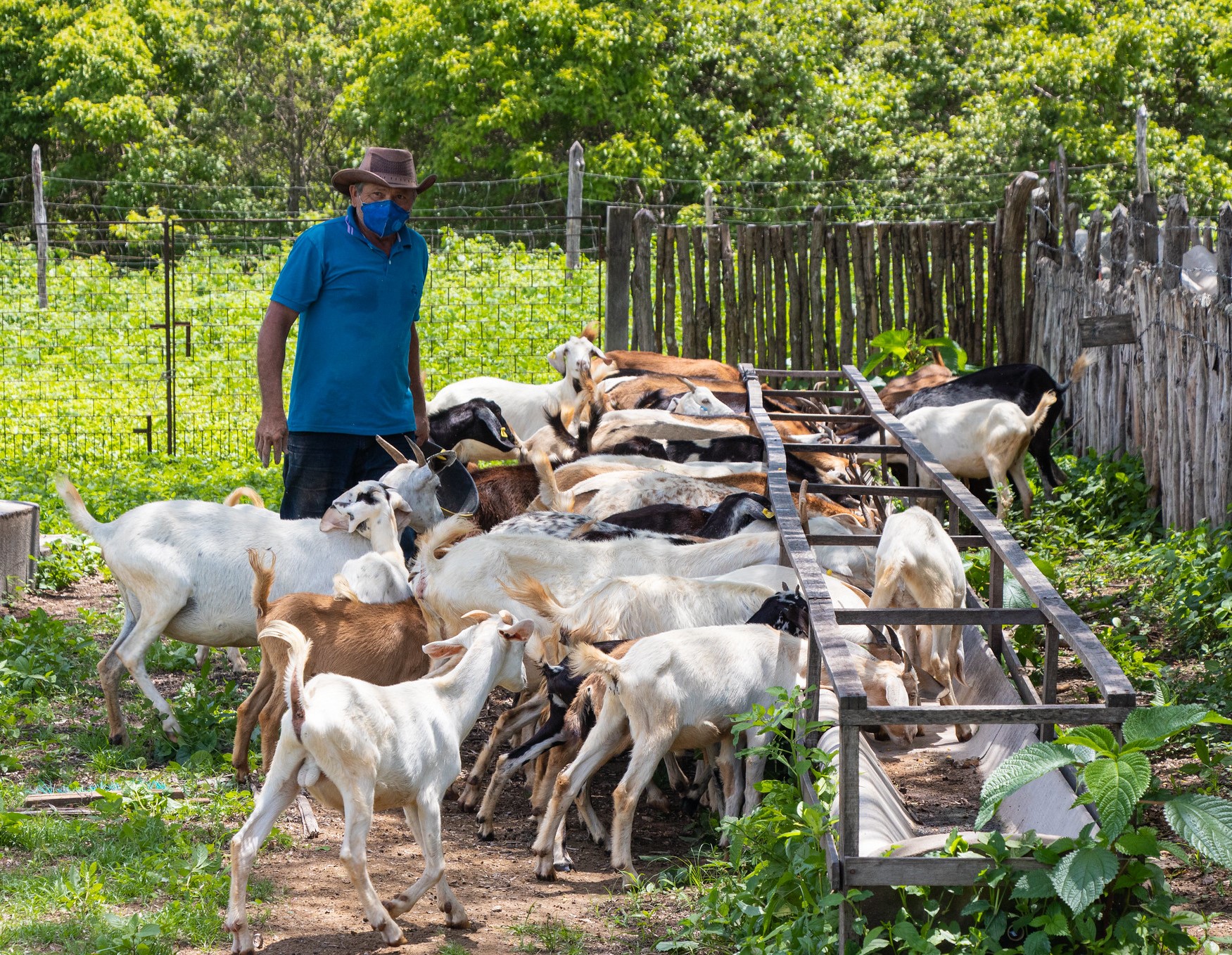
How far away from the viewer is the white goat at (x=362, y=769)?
3.48 metres

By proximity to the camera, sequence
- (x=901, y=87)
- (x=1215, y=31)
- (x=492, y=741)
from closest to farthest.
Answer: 1. (x=492, y=741)
2. (x=1215, y=31)
3. (x=901, y=87)

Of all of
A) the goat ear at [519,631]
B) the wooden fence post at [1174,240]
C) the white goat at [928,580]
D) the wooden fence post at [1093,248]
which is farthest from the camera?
the wooden fence post at [1093,248]

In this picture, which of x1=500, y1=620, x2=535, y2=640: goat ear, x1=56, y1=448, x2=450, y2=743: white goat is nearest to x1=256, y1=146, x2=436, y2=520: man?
x1=56, y1=448, x2=450, y2=743: white goat

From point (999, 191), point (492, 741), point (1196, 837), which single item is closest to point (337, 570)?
point (492, 741)

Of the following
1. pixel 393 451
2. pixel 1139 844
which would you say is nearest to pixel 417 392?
pixel 393 451

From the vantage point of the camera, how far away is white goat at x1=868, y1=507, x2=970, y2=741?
480 cm

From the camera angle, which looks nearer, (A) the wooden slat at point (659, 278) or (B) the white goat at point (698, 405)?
(B) the white goat at point (698, 405)

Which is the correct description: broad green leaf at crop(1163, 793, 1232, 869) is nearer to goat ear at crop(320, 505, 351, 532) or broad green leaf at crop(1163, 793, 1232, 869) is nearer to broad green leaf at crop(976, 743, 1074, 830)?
broad green leaf at crop(976, 743, 1074, 830)

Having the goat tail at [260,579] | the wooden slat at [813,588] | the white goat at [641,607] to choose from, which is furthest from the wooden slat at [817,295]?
the goat tail at [260,579]

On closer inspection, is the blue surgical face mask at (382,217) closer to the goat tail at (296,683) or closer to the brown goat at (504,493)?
the brown goat at (504,493)

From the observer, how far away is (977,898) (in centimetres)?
300

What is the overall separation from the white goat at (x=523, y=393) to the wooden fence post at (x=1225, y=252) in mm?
3874

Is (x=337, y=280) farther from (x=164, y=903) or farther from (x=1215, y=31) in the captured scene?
(x=1215, y=31)

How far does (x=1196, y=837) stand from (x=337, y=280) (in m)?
3.95
